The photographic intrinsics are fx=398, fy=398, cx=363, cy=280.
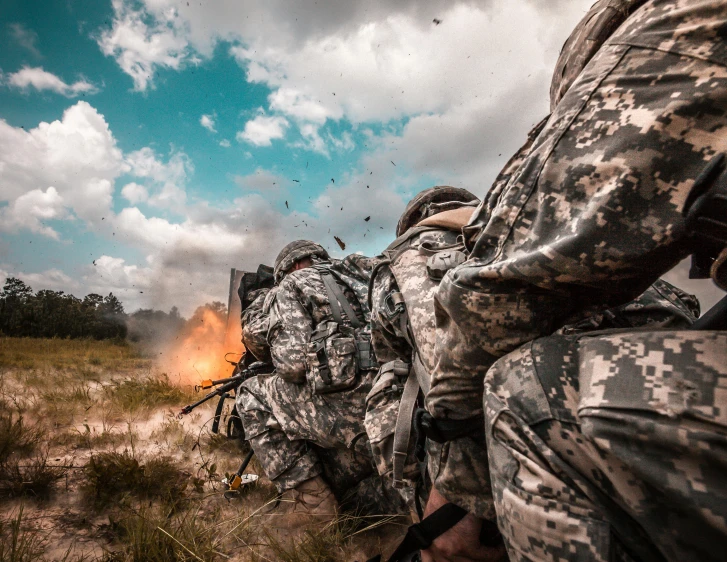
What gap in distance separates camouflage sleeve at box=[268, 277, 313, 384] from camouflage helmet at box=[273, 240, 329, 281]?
0.50m

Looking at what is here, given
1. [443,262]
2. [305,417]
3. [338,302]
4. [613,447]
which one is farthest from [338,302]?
[613,447]

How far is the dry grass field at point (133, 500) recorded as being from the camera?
2.55 m

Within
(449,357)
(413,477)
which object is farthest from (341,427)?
(449,357)

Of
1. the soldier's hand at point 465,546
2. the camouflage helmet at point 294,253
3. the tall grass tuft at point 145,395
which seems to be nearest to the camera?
the soldier's hand at point 465,546

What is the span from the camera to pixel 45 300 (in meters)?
34.2

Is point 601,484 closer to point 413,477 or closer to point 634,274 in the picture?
point 634,274

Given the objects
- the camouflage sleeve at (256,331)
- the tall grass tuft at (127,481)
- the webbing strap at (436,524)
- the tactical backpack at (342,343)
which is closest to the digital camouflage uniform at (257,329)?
the camouflage sleeve at (256,331)

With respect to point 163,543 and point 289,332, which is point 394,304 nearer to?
point 289,332

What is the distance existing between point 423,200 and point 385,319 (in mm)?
1070

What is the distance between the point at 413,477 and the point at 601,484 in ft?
4.25

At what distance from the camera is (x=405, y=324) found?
74.7 inches

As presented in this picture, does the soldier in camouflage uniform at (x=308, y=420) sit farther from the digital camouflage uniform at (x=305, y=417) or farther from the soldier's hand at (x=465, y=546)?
the soldier's hand at (x=465, y=546)

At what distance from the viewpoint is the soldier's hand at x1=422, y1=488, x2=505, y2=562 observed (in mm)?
1660

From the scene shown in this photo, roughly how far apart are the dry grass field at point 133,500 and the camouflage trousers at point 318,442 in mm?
279
